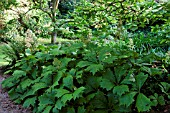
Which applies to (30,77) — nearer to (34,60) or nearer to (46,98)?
(34,60)

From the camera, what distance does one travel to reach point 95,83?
103 inches

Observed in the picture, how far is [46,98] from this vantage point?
2.62 m

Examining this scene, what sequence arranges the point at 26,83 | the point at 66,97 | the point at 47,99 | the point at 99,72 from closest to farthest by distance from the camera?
the point at 66,97 < the point at 47,99 < the point at 99,72 < the point at 26,83

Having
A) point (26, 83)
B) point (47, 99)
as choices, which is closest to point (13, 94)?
point (26, 83)

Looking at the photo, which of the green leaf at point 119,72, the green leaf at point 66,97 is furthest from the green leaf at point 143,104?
the green leaf at point 66,97

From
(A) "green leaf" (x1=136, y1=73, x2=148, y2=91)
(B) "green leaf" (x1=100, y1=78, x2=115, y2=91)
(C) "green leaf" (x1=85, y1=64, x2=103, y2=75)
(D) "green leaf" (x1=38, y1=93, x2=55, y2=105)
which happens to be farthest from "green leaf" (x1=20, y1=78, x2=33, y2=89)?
(A) "green leaf" (x1=136, y1=73, x2=148, y2=91)

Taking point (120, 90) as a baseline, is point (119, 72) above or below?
above

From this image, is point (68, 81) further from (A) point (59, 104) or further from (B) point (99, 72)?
(B) point (99, 72)

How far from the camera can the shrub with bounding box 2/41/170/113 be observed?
241 cm

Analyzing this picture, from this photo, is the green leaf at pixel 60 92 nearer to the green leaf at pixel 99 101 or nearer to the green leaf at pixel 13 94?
the green leaf at pixel 99 101

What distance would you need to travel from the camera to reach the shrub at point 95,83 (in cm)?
241

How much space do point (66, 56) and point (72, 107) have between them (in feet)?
2.62

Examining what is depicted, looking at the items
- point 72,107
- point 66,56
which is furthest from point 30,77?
point 72,107

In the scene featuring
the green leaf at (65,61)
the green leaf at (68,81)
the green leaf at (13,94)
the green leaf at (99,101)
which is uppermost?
the green leaf at (65,61)
